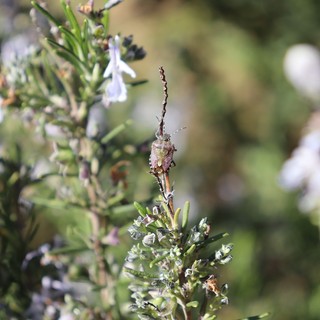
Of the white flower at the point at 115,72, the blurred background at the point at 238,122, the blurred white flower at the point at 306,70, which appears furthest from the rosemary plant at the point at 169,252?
the blurred white flower at the point at 306,70

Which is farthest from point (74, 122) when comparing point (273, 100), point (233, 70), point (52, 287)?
point (233, 70)

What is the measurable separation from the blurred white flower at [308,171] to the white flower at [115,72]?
649 millimetres

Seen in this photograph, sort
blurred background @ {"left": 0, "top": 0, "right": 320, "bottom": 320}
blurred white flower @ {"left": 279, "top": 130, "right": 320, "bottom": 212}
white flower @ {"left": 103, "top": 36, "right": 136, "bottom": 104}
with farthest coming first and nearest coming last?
blurred background @ {"left": 0, "top": 0, "right": 320, "bottom": 320} < blurred white flower @ {"left": 279, "top": 130, "right": 320, "bottom": 212} < white flower @ {"left": 103, "top": 36, "right": 136, "bottom": 104}

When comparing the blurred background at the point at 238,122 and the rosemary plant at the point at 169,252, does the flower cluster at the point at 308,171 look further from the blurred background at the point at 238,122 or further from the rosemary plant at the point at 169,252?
the rosemary plant at the point at 169,252

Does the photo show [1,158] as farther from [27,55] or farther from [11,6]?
[11,6]

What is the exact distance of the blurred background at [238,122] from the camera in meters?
1.41

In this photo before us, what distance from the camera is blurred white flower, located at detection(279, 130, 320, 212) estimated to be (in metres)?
1.26

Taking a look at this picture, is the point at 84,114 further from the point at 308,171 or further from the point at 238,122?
the point at 238,122

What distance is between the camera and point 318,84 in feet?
5.11

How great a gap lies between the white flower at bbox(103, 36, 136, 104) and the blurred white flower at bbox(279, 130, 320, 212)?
2.13ft

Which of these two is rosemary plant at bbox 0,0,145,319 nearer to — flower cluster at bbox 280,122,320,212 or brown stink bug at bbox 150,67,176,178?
brown stink bug at bbox 150,67,176,178

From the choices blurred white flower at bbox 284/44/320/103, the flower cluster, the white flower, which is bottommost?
the white flower

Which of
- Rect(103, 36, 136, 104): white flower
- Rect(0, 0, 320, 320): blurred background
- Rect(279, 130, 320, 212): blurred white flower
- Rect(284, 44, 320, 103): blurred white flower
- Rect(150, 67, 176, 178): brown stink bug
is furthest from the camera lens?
Rect(284, 44, 320, 103): blurred white flower

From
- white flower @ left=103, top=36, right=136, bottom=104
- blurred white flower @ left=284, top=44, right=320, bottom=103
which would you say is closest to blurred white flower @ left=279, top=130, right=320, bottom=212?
→ blurred white flower @ left=284, top=44, right=320, bottom=103
